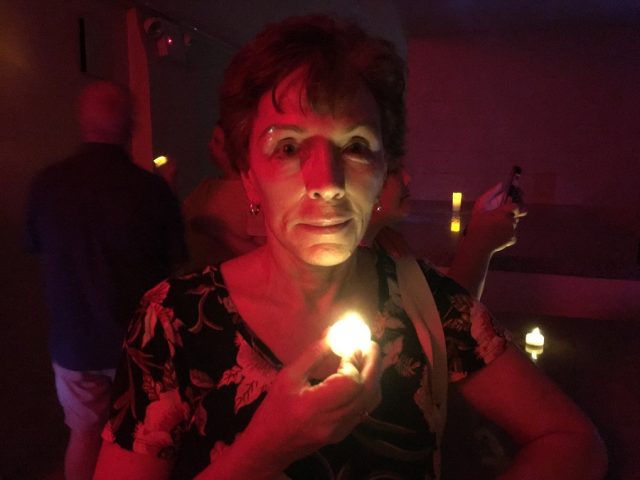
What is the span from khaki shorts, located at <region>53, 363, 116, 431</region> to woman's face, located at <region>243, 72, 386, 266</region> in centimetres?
148

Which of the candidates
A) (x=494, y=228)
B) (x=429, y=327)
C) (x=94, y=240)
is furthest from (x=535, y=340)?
(x=94, y=240)

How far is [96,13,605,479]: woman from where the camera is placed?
2.47 ft

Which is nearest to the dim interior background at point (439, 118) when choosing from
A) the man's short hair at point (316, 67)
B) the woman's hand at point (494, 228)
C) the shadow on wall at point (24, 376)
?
the shadow on wall at point (24, 376)

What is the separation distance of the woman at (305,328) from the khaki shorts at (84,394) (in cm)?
132

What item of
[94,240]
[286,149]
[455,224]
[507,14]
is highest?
[507,14]

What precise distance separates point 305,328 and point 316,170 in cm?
27

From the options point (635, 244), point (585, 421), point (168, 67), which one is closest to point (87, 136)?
point (585, 421)

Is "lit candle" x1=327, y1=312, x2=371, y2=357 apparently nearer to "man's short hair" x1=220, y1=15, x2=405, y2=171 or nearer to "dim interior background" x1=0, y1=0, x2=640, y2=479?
"man's short hair" x1=220, y1=15, x2=405, y2=171

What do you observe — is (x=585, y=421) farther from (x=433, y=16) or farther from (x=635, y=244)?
(x=433, y=16)

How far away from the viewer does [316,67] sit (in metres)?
0.77

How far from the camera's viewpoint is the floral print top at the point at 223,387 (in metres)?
0.76

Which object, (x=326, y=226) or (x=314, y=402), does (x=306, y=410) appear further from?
(x=326, y=226)

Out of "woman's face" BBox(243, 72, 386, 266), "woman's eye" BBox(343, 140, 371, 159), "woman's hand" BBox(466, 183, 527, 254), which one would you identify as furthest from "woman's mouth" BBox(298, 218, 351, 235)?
"woman's hand" BBox(466, 183, 527, 254)

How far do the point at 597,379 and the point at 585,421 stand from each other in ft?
2.56
